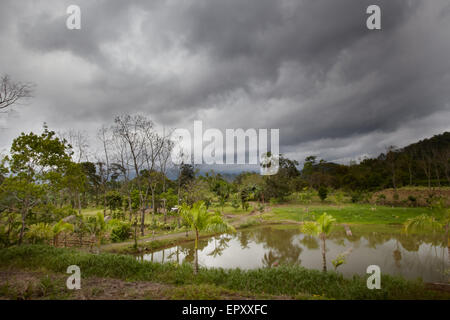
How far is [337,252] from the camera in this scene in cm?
1298

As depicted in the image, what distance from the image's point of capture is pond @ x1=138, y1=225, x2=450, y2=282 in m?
10.4

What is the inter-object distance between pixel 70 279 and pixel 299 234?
1655cm

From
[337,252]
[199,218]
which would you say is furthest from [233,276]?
[337,252]

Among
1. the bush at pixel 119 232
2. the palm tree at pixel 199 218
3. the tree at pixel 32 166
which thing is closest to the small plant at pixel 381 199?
the palm tree at pixel 199 218

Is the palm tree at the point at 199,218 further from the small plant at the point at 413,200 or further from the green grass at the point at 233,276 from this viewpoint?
the small plant at the point at 413,200

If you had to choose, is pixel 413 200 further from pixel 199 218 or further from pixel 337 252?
pixel 199 218

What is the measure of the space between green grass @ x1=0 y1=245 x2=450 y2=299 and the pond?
2957 millimetres

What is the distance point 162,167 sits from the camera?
23.7 meters

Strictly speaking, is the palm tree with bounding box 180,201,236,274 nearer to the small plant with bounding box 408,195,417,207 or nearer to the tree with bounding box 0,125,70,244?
the tree with bounding box 0,125,70,244

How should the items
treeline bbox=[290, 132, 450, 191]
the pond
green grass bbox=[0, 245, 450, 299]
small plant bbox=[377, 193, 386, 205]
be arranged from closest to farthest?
green grass bbox=[0, 245, 450, 299] < the pond < small plant bbox=[377, 193, 386, 205] < treeline bbox=[290, 132, 450, 191]

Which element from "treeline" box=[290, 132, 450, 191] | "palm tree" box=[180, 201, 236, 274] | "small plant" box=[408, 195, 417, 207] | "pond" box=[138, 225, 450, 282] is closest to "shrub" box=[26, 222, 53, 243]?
"pond" box=[138, 225, 450, 282]

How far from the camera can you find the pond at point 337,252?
1040 cm
